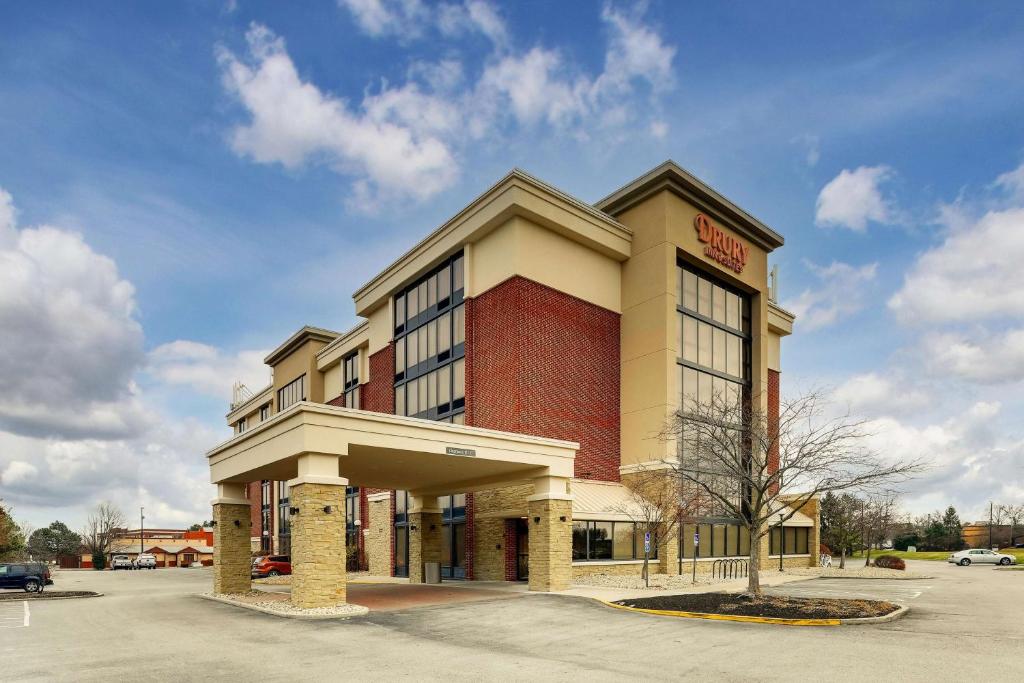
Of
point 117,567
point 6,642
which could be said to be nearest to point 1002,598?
point 6,642

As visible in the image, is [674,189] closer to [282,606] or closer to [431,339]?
[431,339]

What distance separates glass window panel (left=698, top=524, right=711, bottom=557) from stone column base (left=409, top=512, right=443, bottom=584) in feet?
39.7

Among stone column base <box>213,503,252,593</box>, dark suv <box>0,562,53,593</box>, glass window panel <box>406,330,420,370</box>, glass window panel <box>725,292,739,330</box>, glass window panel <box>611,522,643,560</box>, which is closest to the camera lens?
stone column base <box>213,503,252,593</box>

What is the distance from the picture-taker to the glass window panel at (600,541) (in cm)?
2931

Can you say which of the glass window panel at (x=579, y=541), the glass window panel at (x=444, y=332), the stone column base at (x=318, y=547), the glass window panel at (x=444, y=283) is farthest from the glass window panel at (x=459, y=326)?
the stone column base at (x=318, y=547)

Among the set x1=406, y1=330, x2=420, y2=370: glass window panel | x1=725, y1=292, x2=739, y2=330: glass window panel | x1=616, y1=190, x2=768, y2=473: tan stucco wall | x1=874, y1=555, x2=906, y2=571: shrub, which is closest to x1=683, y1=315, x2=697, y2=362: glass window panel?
x1=616, y1=190, x2=768, y2=473: tan stucco wall

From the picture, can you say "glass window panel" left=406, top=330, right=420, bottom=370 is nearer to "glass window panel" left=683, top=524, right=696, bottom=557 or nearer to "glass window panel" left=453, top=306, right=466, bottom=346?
"glass window panel" left=453, top=306, right=466, bottom=346

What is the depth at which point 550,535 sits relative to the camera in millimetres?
24781

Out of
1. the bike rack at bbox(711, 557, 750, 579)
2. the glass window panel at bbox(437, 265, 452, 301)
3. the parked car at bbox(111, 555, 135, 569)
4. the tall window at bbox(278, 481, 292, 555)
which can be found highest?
the glass window panel at bbox(437, 265, 452, 301)

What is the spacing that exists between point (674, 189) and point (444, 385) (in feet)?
46.9

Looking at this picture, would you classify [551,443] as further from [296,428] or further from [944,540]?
[944,540]

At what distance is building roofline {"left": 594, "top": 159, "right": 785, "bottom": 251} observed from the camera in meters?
33.6

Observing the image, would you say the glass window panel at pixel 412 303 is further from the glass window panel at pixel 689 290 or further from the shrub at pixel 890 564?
the shrub at pixel 890 564

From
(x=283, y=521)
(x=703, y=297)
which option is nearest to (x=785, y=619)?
(x=703, y=297)
